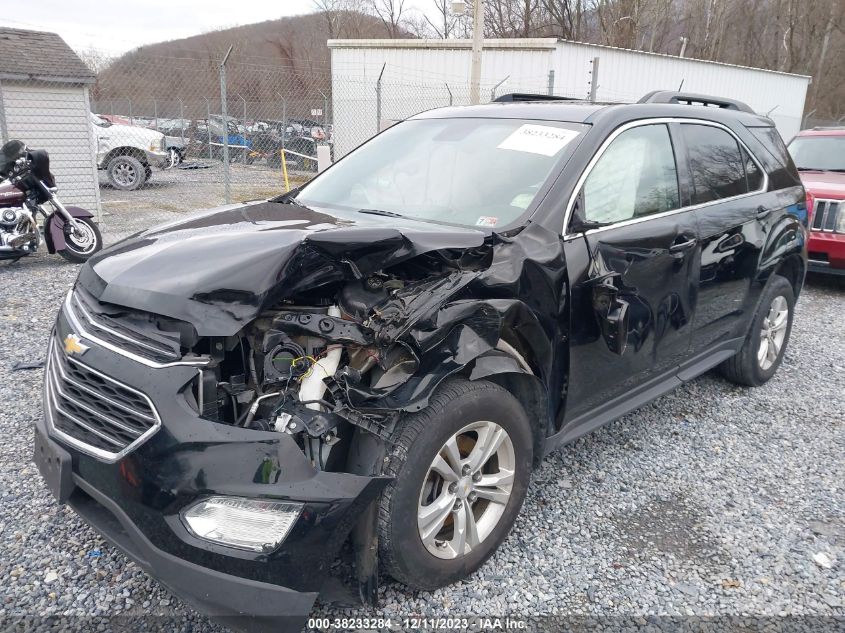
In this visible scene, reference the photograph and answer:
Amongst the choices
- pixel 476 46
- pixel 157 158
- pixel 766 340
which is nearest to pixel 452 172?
pixel 766 340

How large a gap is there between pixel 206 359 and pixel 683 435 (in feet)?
9.85

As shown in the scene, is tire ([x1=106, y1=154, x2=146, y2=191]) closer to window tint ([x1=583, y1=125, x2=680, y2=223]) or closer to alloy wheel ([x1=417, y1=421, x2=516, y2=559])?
window tint ([x1=583, y1=125, x2=680, y2=223])

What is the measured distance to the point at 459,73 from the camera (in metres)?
18.4

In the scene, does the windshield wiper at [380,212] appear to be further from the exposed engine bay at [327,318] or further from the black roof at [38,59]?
the black roof at [38,59]

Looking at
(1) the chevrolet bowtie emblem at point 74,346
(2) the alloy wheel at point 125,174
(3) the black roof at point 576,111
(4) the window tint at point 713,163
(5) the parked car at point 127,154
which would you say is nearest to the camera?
(1) the chevrolet bowtie emblem at point 74,346

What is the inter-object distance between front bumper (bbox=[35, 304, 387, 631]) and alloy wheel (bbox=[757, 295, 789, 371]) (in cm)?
366

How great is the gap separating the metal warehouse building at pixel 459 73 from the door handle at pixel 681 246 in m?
14.2

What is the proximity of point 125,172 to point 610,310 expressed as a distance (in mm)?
13819

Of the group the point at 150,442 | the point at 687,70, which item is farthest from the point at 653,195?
the point at 687,70

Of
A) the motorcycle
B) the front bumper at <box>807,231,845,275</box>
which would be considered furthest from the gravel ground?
the front bumper at <box>807,231,845,275</box>

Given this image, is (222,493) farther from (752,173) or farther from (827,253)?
(827,253)

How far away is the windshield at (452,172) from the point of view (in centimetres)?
291

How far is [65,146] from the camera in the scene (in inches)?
383

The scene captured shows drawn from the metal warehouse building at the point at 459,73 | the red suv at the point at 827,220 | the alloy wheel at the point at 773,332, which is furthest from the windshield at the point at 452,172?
the metal warehouse building at the point at 459,73
